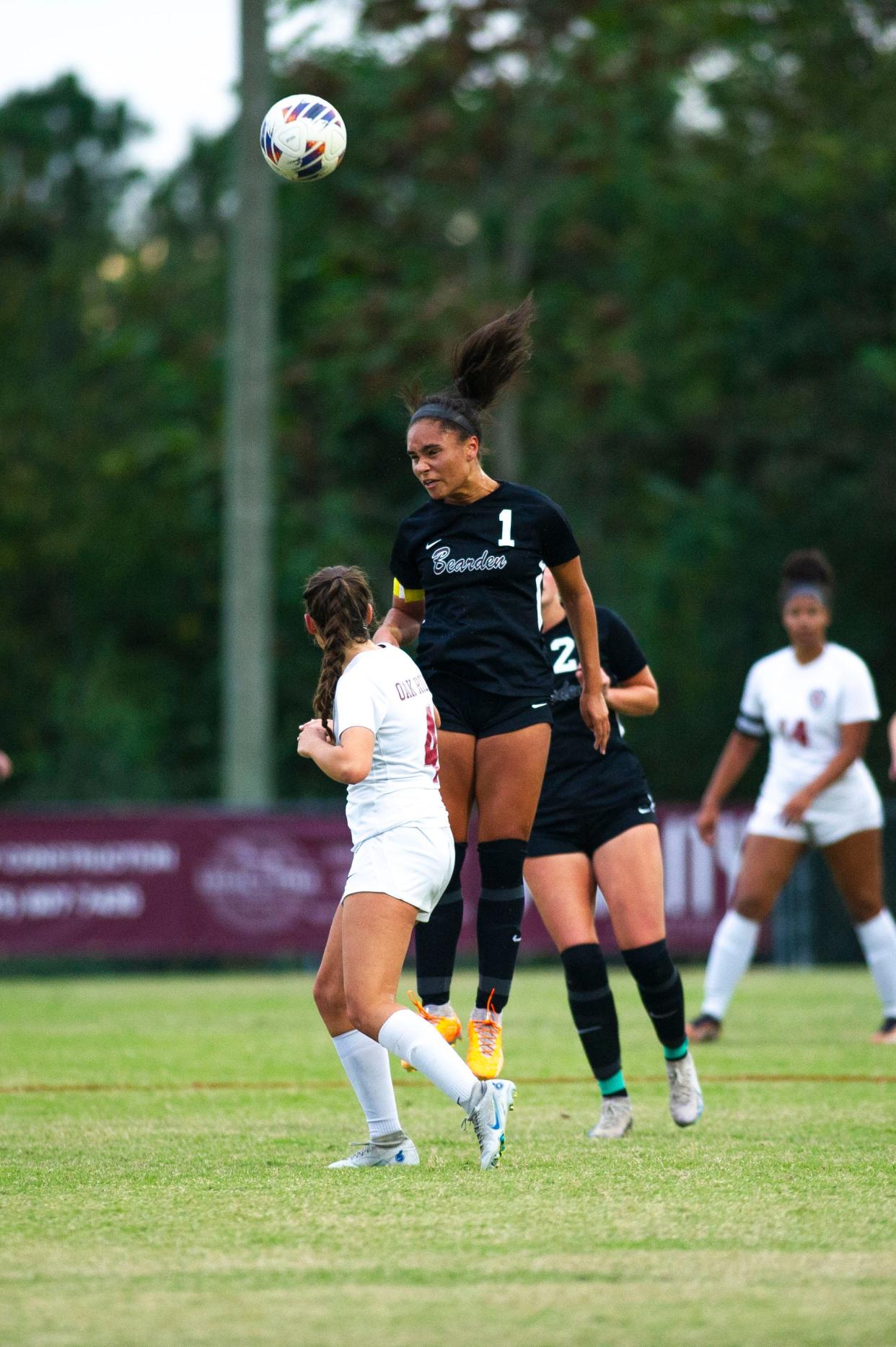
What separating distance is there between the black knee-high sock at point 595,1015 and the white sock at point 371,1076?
99 centimetres

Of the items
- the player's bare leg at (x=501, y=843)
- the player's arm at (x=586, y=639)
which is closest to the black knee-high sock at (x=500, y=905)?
the player's bare leg at (x=501, y=843)

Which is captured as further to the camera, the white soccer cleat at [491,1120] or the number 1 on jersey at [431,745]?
the number 1 on jersey at [431,745]

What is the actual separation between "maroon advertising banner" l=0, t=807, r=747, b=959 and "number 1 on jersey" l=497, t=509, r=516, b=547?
10673 millimetres

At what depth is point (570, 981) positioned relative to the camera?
692cm

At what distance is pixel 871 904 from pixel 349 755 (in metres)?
5.63

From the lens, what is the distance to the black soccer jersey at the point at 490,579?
629 centimetres

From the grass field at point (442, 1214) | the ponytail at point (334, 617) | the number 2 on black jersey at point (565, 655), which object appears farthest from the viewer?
the number 2 on black jersey at point (565, 655)

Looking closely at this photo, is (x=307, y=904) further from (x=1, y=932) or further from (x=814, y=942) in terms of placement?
(x=814, y=942)

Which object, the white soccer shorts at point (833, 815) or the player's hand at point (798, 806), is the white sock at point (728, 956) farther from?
the player's hand at point (798, 806)

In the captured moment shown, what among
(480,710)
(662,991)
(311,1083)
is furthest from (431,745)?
(311,1083)

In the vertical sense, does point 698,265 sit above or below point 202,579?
above

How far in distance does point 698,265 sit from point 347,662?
27.2 m

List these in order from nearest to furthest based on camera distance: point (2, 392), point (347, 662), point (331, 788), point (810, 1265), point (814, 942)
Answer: point (810, 1265) → point (347, 662) → point (814, 942) → point (331, 788) → point (2, 392)

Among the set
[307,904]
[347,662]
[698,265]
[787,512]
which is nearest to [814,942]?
[307,904]
